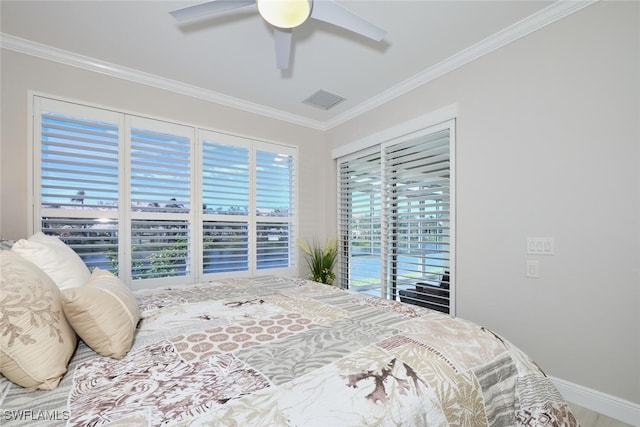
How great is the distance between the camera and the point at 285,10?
1583 millimetres

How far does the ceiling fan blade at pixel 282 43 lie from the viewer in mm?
1922

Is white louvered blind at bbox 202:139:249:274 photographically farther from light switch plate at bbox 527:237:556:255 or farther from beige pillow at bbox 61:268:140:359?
light switch plate at bbox 527:237:556:255

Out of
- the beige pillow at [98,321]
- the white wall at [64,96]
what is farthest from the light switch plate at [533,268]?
the white wall at [64,96]

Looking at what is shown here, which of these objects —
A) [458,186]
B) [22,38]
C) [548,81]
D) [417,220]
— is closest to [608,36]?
[548,81]

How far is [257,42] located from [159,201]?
1731 mm

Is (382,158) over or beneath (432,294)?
over

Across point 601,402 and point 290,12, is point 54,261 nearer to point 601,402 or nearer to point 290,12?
point 290,12

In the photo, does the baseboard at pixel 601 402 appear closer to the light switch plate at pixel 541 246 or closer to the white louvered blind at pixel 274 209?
the light switch plate at pixel 541 246

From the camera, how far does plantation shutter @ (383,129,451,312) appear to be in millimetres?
2643

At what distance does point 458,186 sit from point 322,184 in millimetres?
1956

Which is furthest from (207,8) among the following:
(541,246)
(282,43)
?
(541,246)

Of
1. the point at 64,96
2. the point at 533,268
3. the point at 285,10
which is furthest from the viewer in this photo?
the point at 64,96

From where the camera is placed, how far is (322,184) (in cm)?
409

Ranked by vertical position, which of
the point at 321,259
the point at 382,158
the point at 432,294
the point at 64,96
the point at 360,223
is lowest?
the point at 432,294
